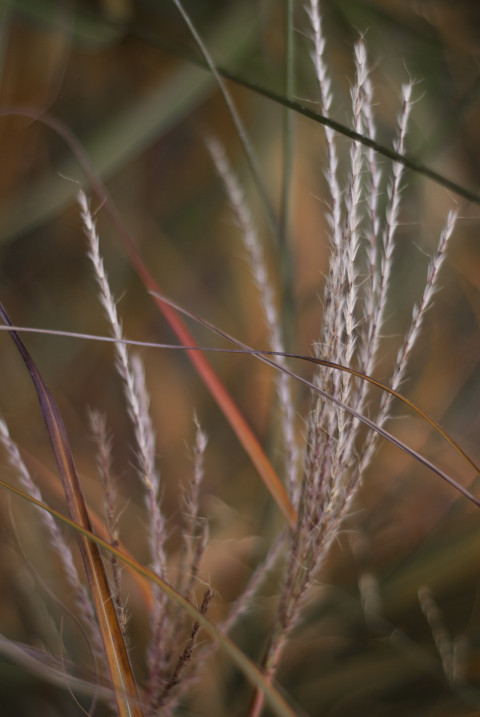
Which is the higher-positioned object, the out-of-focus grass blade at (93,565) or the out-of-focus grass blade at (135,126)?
the out-of-focus grass blade at (135,126)

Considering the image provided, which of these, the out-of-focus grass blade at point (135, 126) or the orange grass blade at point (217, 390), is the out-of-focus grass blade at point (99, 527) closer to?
the orange grass blade at point (217, 390)

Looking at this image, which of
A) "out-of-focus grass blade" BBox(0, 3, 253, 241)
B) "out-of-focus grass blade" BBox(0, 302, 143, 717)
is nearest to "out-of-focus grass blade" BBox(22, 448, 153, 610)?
"out-of-focus grass blade" BBox(0, 302, 143, 717)

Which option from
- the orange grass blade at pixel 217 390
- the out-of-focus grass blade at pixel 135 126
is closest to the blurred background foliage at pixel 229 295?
the out-of-focus grass blade at pixel 135 126

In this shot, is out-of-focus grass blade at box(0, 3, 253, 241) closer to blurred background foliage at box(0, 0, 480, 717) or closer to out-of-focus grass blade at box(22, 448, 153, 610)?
blurred background foliage at box(0, 0, 480, 717)

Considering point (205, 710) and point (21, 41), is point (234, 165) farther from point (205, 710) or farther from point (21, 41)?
point (205, 710)

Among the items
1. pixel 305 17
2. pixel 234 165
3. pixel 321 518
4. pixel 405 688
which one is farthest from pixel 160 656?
pixel 305 17

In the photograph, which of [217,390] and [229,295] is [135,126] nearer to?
[229,295]
